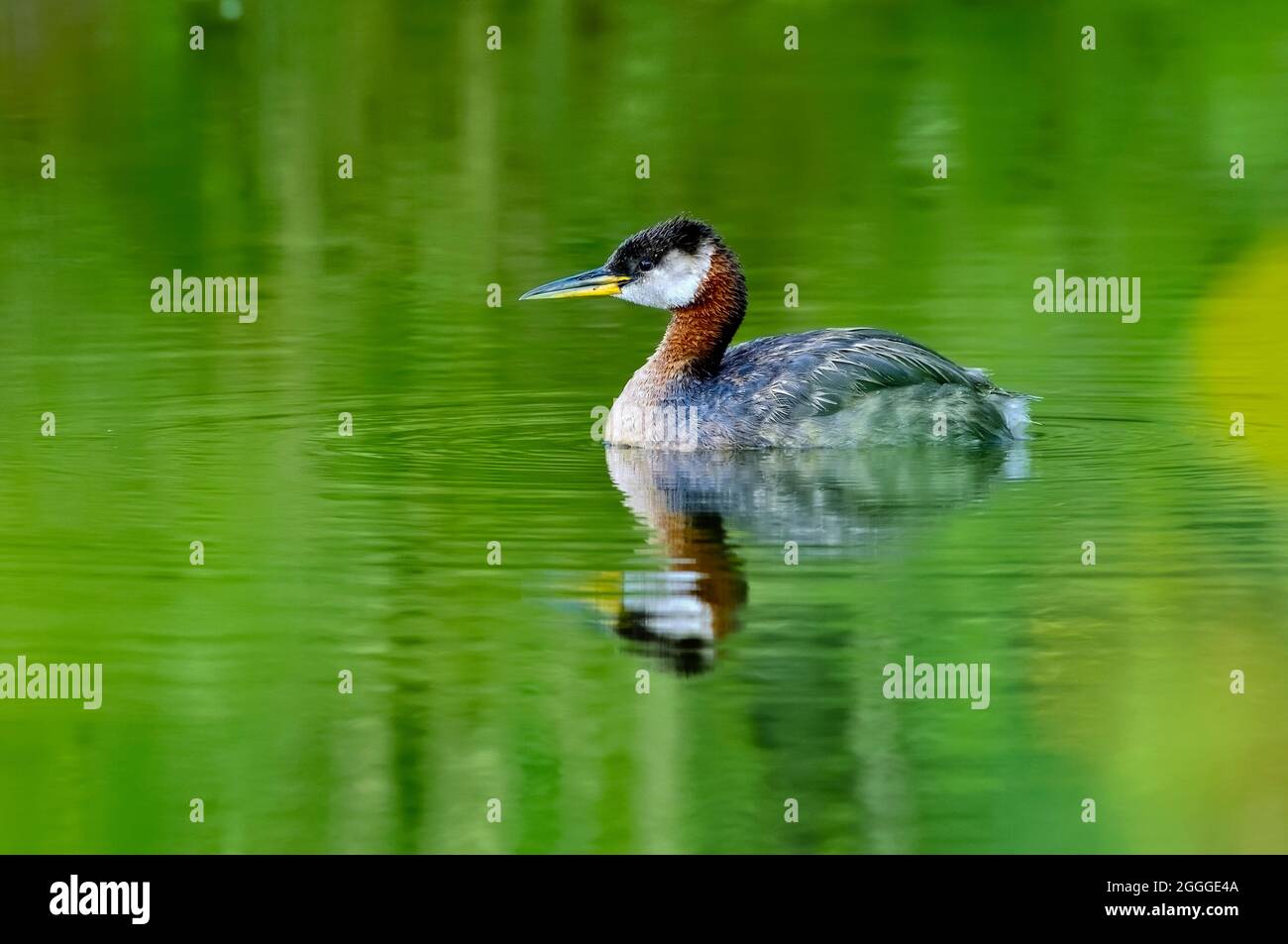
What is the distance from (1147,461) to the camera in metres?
11.9

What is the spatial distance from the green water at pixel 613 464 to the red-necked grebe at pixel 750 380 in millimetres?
287

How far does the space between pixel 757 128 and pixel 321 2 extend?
7.03m

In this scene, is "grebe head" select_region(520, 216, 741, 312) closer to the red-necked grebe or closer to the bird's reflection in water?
the red-necked grebe

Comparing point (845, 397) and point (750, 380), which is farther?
point (750, 380)

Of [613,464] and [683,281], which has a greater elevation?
[683,281]

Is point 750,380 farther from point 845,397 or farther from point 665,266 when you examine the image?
point 665,266

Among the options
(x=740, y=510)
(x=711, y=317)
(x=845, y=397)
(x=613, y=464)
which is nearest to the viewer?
(x=740, y=510)

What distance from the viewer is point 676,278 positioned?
1339cm

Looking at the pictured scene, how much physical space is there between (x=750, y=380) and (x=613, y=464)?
92 cm

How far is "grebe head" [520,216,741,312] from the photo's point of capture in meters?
13.3

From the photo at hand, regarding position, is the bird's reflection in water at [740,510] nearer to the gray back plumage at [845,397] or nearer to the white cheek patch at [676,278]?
the gray back plumage at [845,397]

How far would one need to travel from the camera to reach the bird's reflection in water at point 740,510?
9172 mm

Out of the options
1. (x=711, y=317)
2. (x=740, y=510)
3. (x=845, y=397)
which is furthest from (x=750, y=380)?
(x=740, y=510)

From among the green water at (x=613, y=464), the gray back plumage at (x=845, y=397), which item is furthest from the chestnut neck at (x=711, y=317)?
the green water at (x=613, y=464)
